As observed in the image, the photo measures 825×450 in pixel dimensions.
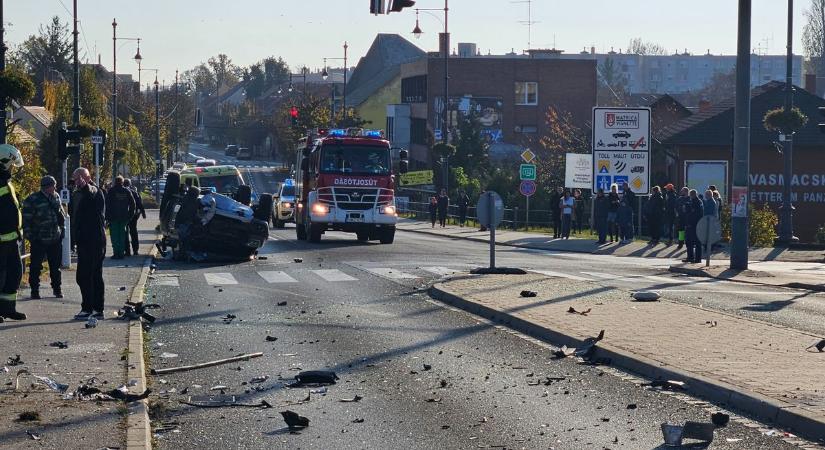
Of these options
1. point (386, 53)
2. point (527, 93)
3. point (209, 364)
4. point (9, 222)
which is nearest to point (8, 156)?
point (9, 222)

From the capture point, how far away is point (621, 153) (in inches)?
1544

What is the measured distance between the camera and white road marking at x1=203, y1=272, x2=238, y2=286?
22.3m

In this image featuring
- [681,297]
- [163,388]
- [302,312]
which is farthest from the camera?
[681,297]

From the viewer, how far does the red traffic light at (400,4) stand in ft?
67.9

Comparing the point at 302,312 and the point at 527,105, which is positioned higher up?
the point at 527,105

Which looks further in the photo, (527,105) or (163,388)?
(527,105)

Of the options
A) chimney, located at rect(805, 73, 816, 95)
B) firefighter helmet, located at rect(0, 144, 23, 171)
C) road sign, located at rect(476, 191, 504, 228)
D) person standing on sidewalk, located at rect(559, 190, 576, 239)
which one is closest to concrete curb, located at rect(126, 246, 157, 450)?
firefighter helmet, located at rect(0, 144, 23, 171)

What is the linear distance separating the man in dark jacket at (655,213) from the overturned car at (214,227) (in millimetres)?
12741

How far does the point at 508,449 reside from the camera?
8.44 m

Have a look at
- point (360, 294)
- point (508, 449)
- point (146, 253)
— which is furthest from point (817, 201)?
point (508, 449)

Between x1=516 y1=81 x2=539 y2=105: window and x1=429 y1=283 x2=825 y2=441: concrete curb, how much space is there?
71.5 metres

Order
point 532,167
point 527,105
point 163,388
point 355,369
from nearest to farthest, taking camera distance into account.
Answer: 1. point 163,388
2. point 355,369
3. point 532,167
4. point 527,105

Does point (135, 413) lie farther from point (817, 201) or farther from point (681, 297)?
point (817, 201)

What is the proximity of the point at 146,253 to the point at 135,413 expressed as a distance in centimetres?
2075
